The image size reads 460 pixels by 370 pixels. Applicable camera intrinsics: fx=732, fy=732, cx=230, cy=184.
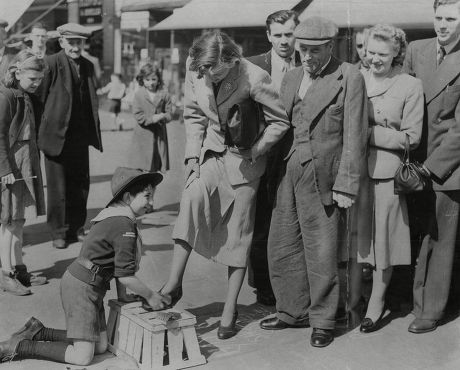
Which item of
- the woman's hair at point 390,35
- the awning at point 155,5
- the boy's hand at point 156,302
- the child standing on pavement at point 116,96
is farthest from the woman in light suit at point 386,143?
the child standing on pavement at point 116,96

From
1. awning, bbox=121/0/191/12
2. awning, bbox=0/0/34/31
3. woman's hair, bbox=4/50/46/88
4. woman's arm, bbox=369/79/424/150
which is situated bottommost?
woman's arm, bbox=369/79/424/150

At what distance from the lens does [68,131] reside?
695cm

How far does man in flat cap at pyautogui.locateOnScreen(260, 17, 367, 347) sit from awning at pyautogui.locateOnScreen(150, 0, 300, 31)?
4204mm

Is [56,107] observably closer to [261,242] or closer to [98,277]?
[261,242]

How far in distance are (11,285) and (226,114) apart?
2.12 metres

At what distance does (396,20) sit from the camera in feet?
23.6

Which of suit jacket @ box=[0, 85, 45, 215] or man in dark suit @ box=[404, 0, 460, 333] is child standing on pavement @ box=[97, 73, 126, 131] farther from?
man in dark suit @ box=[404, 0, 460, 333]

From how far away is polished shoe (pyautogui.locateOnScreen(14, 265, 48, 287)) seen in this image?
5421mm

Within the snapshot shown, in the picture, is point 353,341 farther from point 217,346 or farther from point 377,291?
point 217,346

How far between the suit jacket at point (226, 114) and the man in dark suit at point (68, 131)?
2434 millimetres

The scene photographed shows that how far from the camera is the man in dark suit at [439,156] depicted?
4.55m

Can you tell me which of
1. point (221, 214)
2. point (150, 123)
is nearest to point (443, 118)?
point (221, 214)

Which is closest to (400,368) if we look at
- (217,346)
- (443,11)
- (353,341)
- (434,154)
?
(353,341)

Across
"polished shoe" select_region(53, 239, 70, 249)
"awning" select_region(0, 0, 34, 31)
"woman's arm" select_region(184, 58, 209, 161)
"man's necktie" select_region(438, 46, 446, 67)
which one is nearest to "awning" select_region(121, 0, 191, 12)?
"awning" select_region(0, 0, 34, 31)
